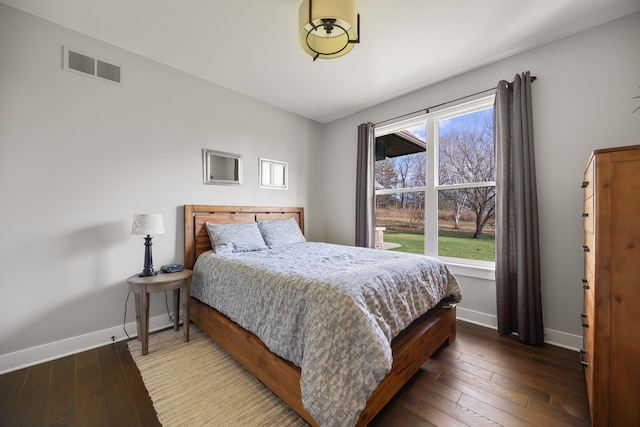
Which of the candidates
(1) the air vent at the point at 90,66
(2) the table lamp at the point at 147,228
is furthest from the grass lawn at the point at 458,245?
(1) the air vent at the point at 90,66

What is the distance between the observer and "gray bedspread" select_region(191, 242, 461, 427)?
1152 millimetres

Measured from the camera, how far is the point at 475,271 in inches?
103

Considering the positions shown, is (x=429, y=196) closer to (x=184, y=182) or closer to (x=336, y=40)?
(x=336, y=40)

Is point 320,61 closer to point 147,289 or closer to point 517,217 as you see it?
point 517,217

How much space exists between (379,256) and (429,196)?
1.26 metres

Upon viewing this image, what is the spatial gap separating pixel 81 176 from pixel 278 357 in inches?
87.7

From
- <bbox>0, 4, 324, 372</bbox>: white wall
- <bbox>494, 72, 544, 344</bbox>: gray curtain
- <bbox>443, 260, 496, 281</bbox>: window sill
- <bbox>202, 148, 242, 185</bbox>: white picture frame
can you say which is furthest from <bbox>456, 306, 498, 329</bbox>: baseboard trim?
<bbox>0, 4, 324, 372</bbox>: white wall

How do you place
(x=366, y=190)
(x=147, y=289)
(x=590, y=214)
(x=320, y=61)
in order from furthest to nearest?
(x=366, y=190)
(x=320, y=61)
(x=147, y=289)
(x=590, y=214)

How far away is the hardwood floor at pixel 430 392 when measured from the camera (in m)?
1.38

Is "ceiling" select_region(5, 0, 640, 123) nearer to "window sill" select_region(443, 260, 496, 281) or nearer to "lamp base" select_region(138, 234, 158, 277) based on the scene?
"lamp base" select_region(138, 234, 158, 277)

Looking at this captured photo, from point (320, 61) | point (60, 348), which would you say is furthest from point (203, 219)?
point (320, 61)

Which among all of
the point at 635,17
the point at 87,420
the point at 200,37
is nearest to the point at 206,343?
the point at 87,420

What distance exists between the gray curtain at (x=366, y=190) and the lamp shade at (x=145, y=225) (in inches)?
95.3

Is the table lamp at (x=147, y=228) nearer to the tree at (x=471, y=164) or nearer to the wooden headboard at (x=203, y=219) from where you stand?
the wooden headboard at (x=203, y=219)
